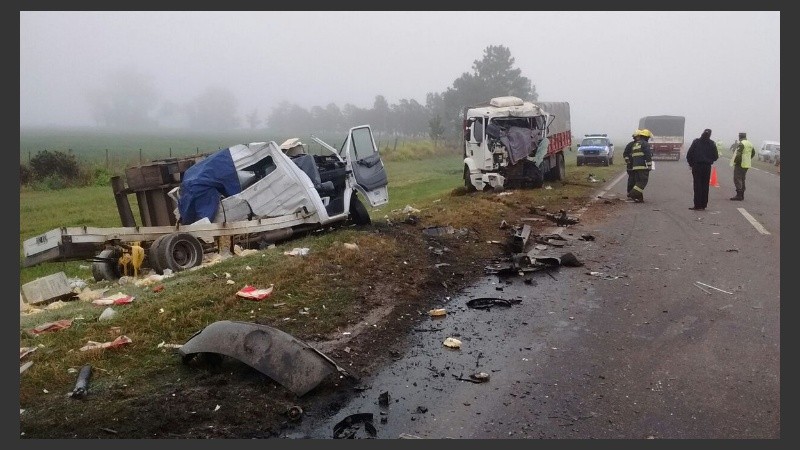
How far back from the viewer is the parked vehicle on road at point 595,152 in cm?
2897

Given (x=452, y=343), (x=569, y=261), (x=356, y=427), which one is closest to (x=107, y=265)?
(x=452, y=343)

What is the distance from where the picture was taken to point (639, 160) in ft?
47.3

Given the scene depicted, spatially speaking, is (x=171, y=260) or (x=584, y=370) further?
(x=171, y=260)

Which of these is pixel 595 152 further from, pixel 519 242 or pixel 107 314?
pixel 107 314

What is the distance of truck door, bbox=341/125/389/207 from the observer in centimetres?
1120

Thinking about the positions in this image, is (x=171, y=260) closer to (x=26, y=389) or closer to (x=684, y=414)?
(x=26, y=389)

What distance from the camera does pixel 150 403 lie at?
409cm

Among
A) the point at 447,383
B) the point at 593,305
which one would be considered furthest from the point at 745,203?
the point at 447,383

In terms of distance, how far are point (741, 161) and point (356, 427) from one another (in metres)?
14.3

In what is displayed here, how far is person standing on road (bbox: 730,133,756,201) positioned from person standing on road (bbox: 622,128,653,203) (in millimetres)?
2235

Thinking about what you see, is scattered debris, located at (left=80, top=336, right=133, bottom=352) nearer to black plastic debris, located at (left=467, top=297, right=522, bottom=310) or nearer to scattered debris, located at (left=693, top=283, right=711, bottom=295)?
black plastic debris, located at (left=467, top=297, right=522, bottom=310)

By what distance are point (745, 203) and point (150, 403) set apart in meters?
14.5

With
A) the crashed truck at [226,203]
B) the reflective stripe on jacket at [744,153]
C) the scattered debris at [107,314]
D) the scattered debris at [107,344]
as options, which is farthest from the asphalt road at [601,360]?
the reflective stripe on jacket at [744,153]

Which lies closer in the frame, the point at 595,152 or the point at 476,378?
the point at 476,378
